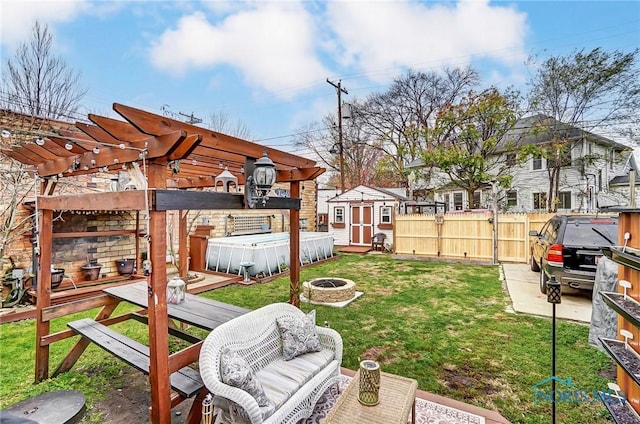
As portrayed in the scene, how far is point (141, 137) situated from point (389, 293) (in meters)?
5.64

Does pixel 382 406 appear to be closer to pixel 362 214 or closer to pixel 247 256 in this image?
pixel 247 256

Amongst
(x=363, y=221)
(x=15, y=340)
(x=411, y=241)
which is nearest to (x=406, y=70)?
(x=363, y=221)

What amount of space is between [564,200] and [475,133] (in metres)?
6.13

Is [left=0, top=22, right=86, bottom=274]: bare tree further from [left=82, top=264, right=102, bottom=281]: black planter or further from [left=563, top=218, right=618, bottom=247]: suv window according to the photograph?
[left=563, top=218, right=618, bottom=247]: suv window

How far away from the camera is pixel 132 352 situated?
2678 millimetres

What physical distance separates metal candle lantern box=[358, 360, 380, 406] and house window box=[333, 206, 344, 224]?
12001mm

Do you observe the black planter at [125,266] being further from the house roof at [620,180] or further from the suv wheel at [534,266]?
the house roof at [620,180]

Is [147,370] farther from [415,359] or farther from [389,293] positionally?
[389,293]

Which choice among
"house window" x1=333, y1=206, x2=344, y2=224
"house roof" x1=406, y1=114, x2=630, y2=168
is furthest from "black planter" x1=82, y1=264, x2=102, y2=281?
"house roof" x1=406, y1=114, x2=630, y2=168

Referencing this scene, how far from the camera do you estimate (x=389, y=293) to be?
258 inches

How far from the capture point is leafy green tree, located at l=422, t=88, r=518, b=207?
12727 millimetres

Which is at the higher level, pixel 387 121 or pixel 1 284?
A: pixel 387 121

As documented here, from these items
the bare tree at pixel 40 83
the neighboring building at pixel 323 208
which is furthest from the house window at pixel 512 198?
the bare tree at pixel 40 83

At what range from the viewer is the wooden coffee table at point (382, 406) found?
1978 millimetres
